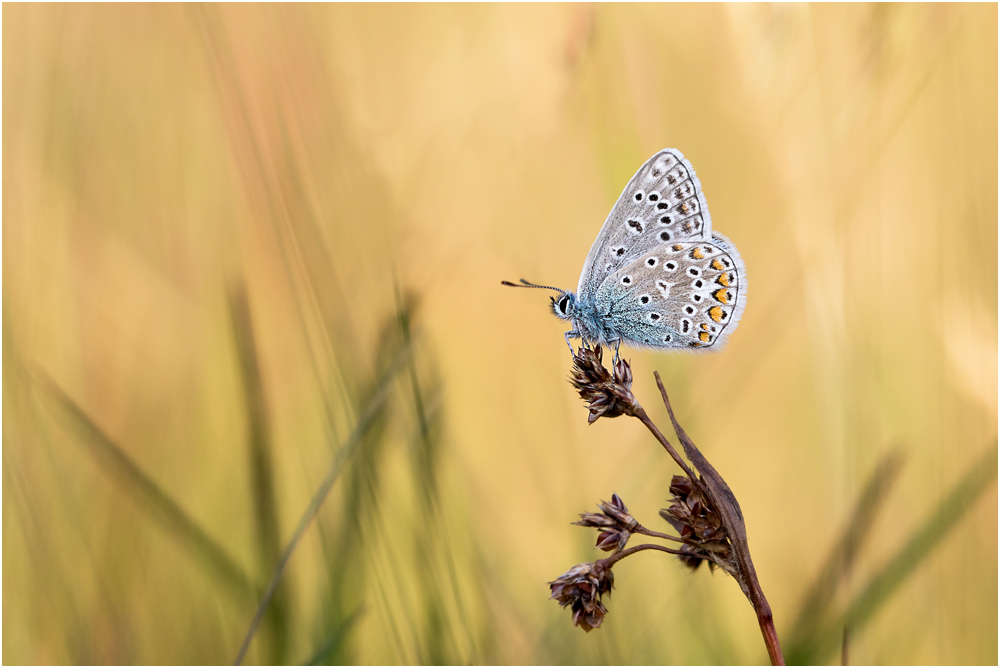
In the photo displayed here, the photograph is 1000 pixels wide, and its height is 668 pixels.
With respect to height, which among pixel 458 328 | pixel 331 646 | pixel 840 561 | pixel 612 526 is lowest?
pixel 840 561

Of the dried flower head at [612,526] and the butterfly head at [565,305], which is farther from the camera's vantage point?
the butterfly head at [565,305]

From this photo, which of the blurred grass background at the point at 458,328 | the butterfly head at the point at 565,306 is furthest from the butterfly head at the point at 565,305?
the blurred grass background at the point at 458,328

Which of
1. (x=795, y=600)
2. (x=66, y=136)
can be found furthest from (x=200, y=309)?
(x=795, y=600)

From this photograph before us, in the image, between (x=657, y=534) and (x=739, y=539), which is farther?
(x=657, y=534)

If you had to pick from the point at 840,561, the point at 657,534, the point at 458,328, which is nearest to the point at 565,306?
the point at 458,328

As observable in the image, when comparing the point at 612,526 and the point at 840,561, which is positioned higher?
the point at 612,526

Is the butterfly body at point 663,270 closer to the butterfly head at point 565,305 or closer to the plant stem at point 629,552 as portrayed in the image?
the butterfly head at point 565,305

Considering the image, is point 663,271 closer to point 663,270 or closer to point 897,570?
point 663,270
